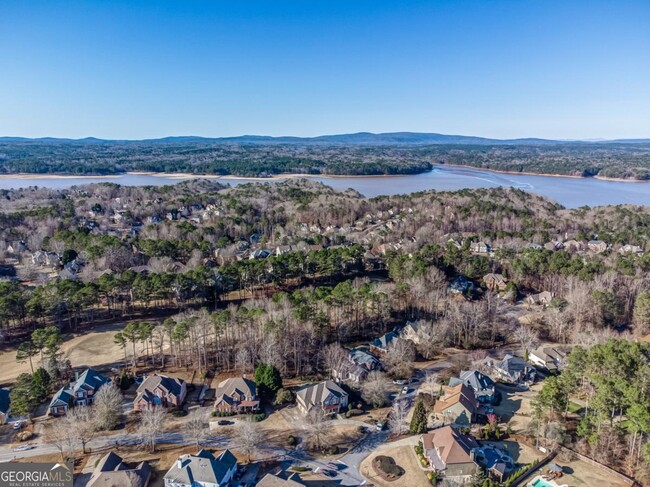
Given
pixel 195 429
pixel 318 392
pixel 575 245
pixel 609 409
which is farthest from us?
pixel 575 245

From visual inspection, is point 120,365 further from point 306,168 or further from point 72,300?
point 306,168

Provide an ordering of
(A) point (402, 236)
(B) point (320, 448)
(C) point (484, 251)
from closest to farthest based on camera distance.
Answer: (B) point (320, 448) < (C) point (484, 251) < (A) point (402, 236)

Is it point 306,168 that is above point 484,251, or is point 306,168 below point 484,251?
above

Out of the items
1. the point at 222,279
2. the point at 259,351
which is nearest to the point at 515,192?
the point at 222,279

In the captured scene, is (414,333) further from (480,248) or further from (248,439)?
(480,248)

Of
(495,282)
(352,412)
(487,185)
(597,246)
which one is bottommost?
(352,412)

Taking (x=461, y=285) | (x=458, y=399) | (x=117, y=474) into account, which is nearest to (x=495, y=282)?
(x=461, y=285)
